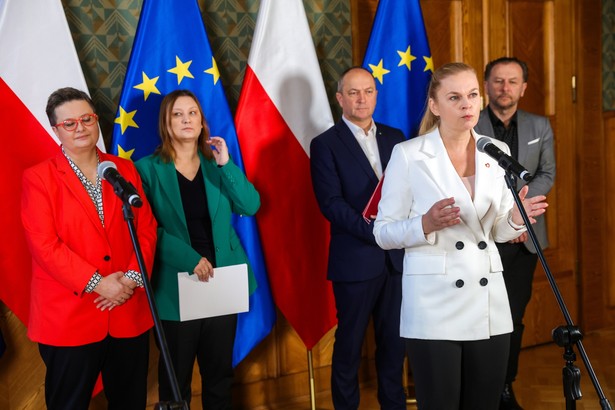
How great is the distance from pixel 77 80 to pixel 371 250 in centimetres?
143

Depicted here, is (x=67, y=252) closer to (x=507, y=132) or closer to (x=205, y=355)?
(x=205, y=355)

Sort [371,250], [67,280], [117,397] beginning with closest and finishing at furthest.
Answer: [67,280], [117,397], [371,250]

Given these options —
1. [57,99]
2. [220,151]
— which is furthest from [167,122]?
[57,99]

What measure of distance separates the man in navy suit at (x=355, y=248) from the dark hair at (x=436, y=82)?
914 mm

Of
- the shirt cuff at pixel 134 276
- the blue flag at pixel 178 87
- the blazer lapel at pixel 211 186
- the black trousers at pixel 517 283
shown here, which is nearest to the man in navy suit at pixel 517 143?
the black trousers at pixel 517 283

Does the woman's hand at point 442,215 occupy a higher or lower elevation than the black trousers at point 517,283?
higher

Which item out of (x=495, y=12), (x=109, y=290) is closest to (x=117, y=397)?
(x=109, y=290)

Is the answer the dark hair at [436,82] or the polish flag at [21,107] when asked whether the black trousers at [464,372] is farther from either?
the polish flag at [21,107]

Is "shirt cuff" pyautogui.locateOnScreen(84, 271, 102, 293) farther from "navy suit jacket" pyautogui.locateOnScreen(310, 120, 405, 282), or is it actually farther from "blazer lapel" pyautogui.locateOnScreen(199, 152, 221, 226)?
"navy suit jacket" pyautogui.locateOnScreen(310, 120, 405, 282)

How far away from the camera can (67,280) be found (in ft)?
8.55

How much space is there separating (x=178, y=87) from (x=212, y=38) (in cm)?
50

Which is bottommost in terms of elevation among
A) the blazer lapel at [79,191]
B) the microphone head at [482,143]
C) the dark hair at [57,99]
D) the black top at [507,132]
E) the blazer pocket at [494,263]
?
the blazer pocket at [494,263]

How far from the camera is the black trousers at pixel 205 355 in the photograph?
10.2 ft

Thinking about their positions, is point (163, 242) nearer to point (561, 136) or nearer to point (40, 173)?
point (40, 173)
